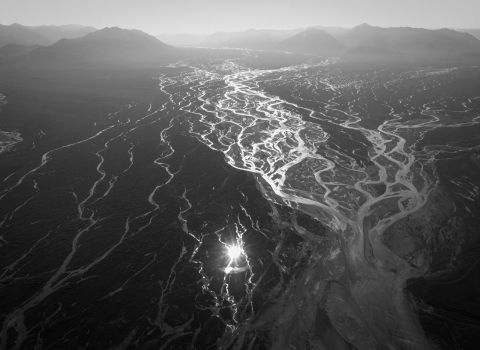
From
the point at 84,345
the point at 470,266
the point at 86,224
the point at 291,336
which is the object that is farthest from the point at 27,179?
the point at 470,266

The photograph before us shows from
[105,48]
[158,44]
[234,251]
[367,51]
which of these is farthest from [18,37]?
[234,251]

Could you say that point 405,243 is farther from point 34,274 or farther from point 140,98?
point 140,98

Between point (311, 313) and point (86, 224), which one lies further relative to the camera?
point (86, 224)

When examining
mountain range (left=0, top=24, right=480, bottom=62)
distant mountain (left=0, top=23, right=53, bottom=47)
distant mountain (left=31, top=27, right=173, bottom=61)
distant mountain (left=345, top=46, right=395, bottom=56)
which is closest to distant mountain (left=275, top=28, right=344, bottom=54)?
mountain range (left=0, top=24, right=480, bottom=62)

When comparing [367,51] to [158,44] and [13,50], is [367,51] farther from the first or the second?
[13,50]

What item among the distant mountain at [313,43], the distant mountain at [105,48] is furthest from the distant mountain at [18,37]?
the distant mountain at [313,43]

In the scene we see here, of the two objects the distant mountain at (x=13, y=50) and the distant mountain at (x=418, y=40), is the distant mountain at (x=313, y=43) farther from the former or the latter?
the distant mountain at (x=13, y=50)
